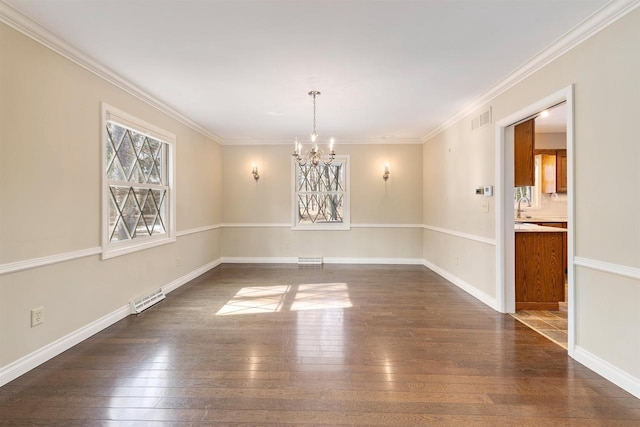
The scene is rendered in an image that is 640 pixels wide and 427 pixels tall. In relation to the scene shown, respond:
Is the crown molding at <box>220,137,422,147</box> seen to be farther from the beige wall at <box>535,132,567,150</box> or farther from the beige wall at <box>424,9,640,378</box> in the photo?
the beige wall at <box>424,9,640,378</box>

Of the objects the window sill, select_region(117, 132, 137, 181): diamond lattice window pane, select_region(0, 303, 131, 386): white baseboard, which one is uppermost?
select_region(117, 132, 137, 181): diamond lattice window pane

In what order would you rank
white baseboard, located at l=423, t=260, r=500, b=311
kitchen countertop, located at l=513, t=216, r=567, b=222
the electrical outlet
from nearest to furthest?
the electrical outlet → white baseboard, located at l=423, t=260, r=500, b=311 → kitchen countertop, located at l=513, t=216, r=567, b=222

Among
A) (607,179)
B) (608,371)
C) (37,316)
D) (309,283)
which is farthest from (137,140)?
(608,371)

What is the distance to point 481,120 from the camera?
3.93 metres

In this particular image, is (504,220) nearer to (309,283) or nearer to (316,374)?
(316,374)

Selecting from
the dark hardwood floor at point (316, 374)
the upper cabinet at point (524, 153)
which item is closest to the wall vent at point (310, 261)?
the dark hardwood floor at point (316, 374)

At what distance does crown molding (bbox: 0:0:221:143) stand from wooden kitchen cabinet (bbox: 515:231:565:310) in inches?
182

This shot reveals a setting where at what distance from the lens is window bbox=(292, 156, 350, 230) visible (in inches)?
252

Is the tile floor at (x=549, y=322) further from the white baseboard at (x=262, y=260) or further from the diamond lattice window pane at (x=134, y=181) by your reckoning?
the diamond lattice window pane at (x=134, y=181)

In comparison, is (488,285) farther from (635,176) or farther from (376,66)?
(376,66)

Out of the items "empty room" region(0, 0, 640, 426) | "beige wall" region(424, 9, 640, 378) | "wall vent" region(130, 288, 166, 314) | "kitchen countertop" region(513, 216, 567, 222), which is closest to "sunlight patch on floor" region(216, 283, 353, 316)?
"empty room" region(0, 0, 640, 426)

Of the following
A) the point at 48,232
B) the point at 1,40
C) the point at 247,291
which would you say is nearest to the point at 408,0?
the point at 1,40

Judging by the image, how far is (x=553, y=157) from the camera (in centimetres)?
583

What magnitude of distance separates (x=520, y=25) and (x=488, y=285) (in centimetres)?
276
